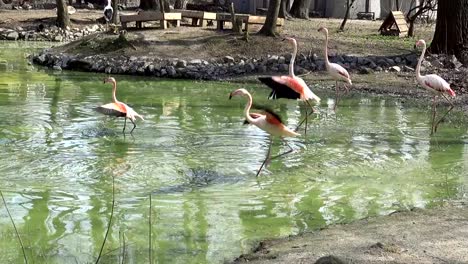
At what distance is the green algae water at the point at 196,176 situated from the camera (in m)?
5.84

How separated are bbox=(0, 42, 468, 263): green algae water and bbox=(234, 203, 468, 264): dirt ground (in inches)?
12.6

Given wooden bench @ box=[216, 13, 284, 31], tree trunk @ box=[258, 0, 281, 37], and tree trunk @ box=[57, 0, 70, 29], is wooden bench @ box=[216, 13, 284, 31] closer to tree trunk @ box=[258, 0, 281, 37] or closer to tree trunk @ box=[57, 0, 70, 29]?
tree trunk @ box=[258, 0, 281, 37]

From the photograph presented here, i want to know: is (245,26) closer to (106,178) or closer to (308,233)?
(106,178)

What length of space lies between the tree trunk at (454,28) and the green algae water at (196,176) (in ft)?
15.7

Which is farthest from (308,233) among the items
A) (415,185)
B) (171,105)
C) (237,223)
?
(171,105)

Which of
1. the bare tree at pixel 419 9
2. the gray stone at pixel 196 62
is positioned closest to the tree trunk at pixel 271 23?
the gray stone at pixel 196 62

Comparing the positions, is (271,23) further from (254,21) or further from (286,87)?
(286,87)

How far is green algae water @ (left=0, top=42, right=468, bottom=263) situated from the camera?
5840 millimetres

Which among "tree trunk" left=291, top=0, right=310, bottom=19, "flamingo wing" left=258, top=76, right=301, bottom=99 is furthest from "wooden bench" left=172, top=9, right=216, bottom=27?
"flamingo wing" left=258, top=76, right=301, bottom=99

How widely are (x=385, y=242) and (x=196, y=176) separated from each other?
269cm

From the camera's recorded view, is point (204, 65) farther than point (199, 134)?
Yes

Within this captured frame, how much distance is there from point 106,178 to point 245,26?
1326cm

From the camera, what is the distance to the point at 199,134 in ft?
32.6

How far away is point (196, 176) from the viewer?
25.1ft
